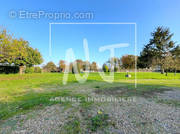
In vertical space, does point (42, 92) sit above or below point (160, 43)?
below

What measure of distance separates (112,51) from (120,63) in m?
30.6

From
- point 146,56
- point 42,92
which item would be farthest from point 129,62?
point 42,92

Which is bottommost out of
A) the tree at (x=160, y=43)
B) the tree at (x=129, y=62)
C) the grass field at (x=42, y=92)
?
the grass field at (x=42, y=92)

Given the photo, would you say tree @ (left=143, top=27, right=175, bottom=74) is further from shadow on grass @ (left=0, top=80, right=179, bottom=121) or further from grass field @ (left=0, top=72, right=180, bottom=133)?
shadow on grass @ (left=0, top=80, right=179, bottom=121)

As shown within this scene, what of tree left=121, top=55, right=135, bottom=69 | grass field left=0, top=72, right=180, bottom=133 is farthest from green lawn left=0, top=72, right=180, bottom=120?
tree left=121, top=55, right=135, bottom=69

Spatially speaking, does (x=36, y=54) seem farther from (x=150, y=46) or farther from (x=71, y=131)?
(x=150, y=46)

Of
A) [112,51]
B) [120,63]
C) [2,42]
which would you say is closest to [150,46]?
[120,63]

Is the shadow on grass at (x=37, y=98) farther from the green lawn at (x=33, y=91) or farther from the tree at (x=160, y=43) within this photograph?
the tree at (x=160, y=43)

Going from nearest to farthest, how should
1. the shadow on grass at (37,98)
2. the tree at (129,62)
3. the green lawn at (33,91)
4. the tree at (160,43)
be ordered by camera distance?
the shadow on grass at (37,98) < the green lawn at (33,91) < the tree at (160,43) < the tree at (129,62)

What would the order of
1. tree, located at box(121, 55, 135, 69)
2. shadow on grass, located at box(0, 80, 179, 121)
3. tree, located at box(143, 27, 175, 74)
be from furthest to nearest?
tree, located at box(121, 55, 135, 69) < tree, located at box(143, 27, 175, 74) < shadow on grass, located at box(0, 80, 179, 121)

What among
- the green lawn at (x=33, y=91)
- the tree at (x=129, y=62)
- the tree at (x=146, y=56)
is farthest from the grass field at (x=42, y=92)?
the tree at (x=129, y=62)

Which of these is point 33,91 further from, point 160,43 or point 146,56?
point 160,43

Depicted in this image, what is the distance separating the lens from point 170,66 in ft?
48.0

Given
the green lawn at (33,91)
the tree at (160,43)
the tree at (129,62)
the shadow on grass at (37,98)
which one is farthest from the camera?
the tree at (129,62)
